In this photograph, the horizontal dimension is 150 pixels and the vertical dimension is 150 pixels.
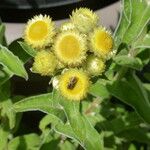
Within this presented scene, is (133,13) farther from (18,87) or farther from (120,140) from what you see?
(18,87)

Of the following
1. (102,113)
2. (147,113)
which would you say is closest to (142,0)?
(147,113)

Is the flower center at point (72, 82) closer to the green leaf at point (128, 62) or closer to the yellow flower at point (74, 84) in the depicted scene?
the yellow flower at point (74, 84)

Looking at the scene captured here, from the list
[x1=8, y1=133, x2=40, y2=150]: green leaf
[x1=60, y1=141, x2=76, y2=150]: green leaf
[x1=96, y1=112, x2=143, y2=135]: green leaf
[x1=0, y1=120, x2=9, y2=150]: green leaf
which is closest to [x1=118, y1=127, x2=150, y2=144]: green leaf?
[x1=96, y1=112, x2=143, y2=135]: green leaf

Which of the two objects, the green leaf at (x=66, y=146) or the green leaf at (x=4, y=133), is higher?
the green leaf at (x=4, y=133)

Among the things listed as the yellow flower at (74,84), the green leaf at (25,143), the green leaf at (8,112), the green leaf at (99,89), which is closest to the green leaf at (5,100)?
the green leaf at (8,112)

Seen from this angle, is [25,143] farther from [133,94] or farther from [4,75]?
[133,94]

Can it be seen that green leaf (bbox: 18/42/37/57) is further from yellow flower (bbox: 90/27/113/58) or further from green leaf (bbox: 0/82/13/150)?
green leaf (bbox: 0/82/13/150)
